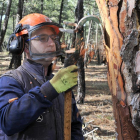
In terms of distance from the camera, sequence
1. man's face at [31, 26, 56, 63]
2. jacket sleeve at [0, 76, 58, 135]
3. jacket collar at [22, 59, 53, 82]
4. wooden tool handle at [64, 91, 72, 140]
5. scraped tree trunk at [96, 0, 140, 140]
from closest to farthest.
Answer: scraped tree trunk at [96, 0, 140, 140]
jacket sleeve at [0, 76, 58, 135]
wooden tool handle at [64, 91, 72, 140]
jacket collar at [22, 59, 53, 82]
man's face at [31, 26, 56, 63]

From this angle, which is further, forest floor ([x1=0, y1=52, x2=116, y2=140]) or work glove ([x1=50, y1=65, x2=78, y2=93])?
forest floor ([x1=0, y1=52, x2=116, y2=140])

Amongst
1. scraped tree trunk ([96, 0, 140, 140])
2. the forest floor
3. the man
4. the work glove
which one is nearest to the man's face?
the man

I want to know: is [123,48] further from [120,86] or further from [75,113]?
[75,113]

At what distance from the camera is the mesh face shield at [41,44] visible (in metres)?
1.95

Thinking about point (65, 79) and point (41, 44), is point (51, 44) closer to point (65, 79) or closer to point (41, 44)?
point (41, 44)

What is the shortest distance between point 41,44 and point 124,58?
107 cm

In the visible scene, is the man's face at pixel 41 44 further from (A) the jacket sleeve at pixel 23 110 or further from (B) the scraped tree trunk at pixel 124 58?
(B) the scraped tree trunk at pixel 124 58

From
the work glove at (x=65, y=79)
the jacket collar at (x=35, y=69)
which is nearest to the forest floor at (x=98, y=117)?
the jacket collar at (x=35, y=69)

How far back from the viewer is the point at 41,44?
2029 millimetres

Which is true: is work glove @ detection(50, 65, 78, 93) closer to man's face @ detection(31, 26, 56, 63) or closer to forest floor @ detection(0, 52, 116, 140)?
man's face @ detection(31, 26, 56, 63)

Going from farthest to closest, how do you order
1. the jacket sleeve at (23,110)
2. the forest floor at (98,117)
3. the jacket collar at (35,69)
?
the forest floor at (98,117) → the jacket collar at (35,69) → the jacket sleeve at (23,110)

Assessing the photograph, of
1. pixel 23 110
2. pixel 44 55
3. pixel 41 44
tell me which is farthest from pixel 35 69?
pixel 23 110

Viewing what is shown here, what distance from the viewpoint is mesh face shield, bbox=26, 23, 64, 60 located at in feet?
6.41

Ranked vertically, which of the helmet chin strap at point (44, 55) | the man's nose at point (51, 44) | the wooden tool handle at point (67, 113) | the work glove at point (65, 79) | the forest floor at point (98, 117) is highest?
the man's nose at point (51, 44)
